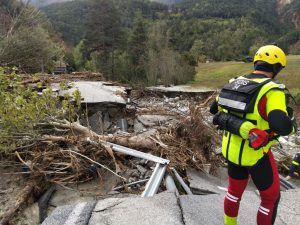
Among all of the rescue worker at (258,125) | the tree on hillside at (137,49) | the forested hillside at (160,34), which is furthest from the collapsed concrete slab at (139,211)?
the tree on hillside at (137,49)

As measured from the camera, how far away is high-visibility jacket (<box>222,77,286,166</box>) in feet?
8.38

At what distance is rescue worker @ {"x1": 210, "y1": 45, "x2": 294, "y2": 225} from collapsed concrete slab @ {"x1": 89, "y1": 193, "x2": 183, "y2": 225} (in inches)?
28.9

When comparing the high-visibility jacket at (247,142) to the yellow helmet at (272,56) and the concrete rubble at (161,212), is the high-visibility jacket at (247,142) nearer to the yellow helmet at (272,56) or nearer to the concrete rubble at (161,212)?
the yellow helmet at (272,56)

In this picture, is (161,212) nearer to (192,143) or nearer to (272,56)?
(272,56)

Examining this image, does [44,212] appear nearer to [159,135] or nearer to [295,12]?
[159,135]

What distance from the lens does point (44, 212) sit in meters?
4.77

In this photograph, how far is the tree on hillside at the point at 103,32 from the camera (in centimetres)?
3347

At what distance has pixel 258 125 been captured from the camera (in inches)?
104

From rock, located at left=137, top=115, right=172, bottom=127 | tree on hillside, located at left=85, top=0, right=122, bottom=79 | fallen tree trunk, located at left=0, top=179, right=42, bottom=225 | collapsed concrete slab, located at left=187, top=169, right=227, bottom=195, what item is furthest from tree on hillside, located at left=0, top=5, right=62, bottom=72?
tree on hillside, located at left=85, top=0, right=122, bottom=79

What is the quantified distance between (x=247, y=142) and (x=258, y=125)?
7.0 inches

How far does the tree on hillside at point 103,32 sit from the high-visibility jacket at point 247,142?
30899mm

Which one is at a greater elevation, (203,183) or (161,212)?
(161,212)

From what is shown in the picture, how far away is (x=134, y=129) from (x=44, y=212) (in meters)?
3.75

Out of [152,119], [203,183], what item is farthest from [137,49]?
[203,183]
